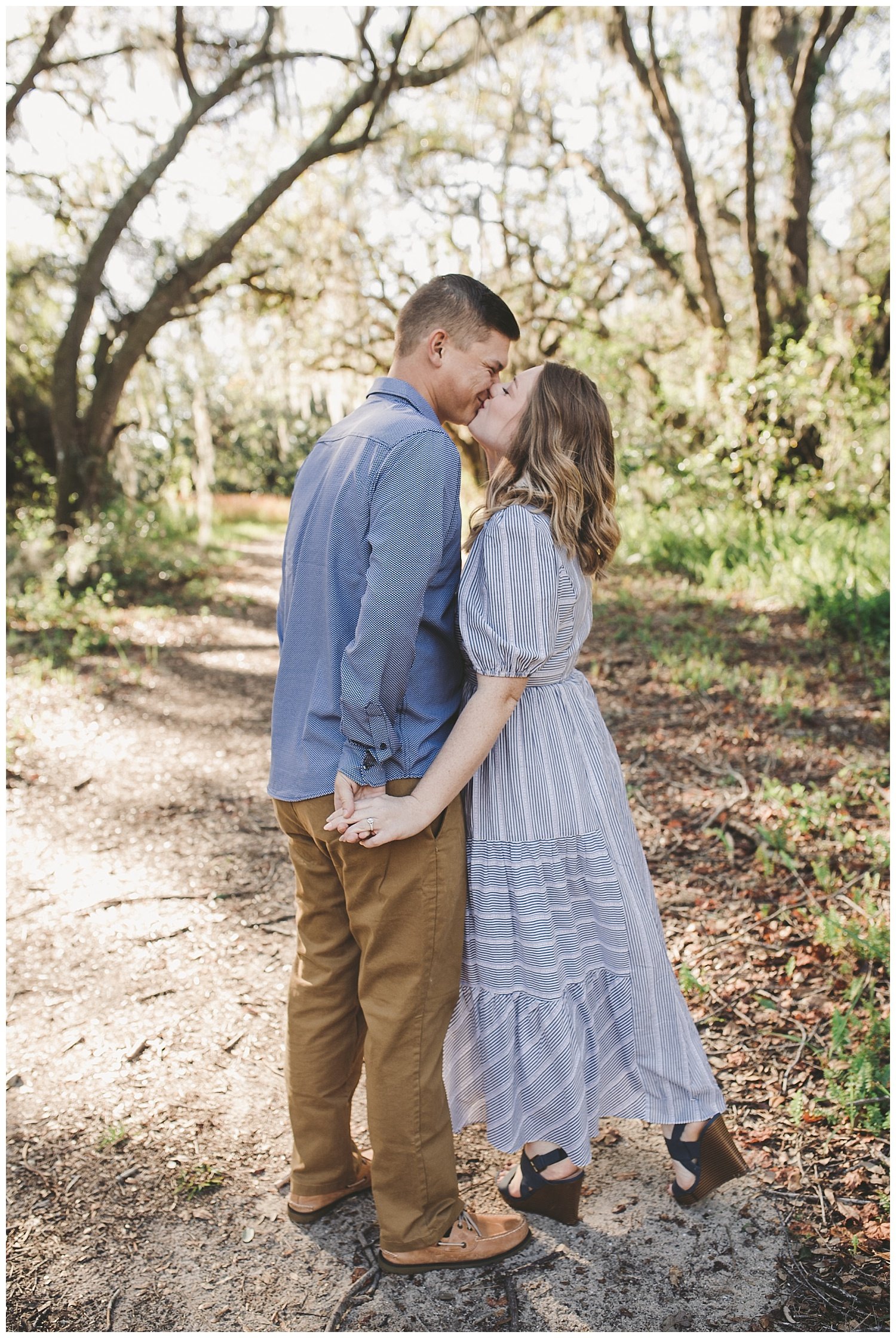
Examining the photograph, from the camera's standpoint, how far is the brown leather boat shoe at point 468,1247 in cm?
185

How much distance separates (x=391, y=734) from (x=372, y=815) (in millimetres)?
155

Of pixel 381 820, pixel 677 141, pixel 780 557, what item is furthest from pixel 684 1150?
pixel 677 141

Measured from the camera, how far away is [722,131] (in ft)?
36.4

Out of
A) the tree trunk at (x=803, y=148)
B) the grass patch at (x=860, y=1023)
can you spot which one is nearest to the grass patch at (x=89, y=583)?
the grass patch at (x=860, y=1023)

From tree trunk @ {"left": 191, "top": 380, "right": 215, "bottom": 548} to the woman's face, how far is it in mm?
9794

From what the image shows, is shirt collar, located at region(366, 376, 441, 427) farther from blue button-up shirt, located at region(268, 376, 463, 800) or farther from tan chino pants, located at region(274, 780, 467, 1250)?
tan chino pants, located at region(274, 780, 467, 1250)

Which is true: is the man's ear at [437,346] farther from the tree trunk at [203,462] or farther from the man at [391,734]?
the tree trunk at [203,462]

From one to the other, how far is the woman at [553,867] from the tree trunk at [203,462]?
392 inches

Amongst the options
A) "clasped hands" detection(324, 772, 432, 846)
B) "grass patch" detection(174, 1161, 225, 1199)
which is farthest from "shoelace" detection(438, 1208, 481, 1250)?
"clasped hands" detection(324, 772, 432, 846)

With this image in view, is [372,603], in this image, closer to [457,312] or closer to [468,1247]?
[457,312]

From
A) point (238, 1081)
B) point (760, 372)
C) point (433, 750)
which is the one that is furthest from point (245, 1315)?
point (760, 372)

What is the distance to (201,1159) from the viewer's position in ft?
7.29

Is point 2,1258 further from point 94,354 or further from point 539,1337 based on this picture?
point 94,354

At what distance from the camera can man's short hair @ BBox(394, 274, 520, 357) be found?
1.85 m
